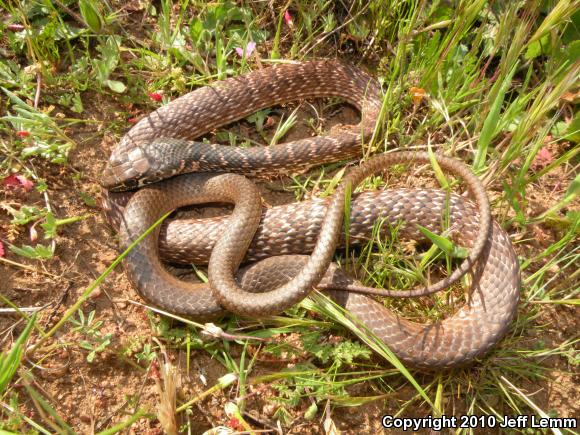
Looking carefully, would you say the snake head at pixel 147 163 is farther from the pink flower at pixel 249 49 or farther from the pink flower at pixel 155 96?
the pink flower at pixel 249 49

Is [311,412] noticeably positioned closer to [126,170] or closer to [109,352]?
[109,352]

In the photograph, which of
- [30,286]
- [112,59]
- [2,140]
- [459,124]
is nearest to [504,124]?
[459,124]

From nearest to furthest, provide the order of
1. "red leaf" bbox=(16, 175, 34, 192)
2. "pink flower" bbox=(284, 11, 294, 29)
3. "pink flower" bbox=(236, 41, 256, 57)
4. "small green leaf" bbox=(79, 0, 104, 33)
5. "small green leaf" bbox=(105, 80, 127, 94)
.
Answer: "small green leaf" bbox=(79, 0, 104, 33) → "red leaf" bbox=(16, 175, 34, 192) → "small green leaf" bbox=(105, 80, 127, 94) → "pink flower" bbox=(236, 41, 256, 57) → "pink flower" bbox=(284, 11, 294, 29)

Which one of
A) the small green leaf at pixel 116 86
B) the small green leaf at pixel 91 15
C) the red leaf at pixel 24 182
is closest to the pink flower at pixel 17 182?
the red leaf at pixel 24 182

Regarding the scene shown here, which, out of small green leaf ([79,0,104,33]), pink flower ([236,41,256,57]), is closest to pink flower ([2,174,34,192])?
small green leaf ([79,0,104,33])

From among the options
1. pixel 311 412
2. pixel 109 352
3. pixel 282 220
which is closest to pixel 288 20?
pixel 282 220

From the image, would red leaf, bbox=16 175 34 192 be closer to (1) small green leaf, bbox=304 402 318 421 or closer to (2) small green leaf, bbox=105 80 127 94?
(2) small green leaf, bbox=105 80 127 94
